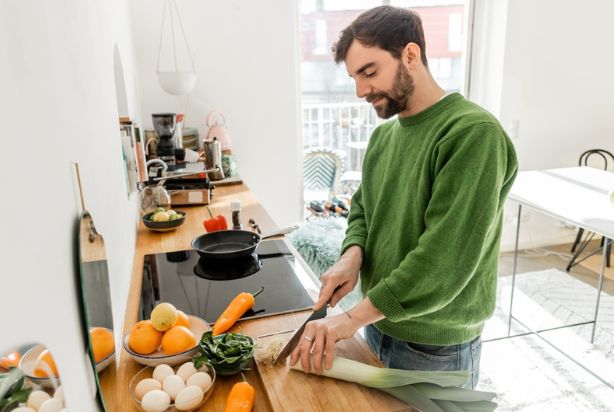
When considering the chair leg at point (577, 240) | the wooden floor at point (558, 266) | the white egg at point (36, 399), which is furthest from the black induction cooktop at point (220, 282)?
the chair leg at point (577, 240)

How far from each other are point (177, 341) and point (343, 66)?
3.43 m

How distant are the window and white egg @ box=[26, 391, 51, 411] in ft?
10.7

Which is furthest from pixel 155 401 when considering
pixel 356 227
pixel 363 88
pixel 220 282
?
pixel 363 88

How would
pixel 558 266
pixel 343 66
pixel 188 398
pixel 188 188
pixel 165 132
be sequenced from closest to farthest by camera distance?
pixel 188 398 < pixel 188 188 < pixel 165 132 < pixel 558 266 < pixel 343 66

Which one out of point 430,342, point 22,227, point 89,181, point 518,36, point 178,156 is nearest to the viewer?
point 22,227

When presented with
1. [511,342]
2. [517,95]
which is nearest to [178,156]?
[511,342]

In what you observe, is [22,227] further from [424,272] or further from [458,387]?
[458,387]

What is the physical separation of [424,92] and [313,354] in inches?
27.3

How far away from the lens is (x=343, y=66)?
13.5 ft

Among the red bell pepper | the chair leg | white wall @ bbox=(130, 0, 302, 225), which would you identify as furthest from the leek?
the chair leg

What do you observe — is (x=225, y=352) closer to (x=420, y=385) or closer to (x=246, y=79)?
(x=420, y=385)

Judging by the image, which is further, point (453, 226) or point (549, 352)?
point (549, 352)

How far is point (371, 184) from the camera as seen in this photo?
144cm

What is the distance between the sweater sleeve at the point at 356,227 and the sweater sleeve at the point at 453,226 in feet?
1.12
